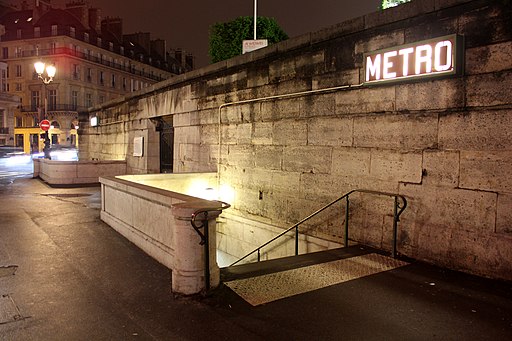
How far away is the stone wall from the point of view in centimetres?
532

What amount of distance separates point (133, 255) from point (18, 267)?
1741 mm

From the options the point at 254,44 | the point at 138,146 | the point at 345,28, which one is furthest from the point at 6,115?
the point at 345,28

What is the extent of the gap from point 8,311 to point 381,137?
5843mm

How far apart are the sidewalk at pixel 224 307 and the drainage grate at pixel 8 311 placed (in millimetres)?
11

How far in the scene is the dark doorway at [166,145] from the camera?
1675 centimetres

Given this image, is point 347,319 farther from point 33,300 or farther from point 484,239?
point 33,300

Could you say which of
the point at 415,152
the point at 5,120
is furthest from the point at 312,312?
the point at 5,120

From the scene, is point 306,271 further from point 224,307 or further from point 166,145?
point 166,145

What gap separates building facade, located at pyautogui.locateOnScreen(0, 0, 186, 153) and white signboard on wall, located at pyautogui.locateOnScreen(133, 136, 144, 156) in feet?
142

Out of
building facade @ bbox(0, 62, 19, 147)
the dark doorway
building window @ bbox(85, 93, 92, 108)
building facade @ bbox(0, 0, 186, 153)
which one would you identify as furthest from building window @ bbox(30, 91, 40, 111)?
the dark doorway

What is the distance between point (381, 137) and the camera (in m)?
6.67

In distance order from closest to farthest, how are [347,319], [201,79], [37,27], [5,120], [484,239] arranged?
1. [347,319]
2. [484,239]
3. [201,79]
4. [5,120]
5. [37,27]

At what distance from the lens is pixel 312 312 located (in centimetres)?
429

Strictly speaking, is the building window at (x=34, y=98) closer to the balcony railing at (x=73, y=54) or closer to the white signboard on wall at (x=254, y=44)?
the balcony railing at (x=73, y=54)
